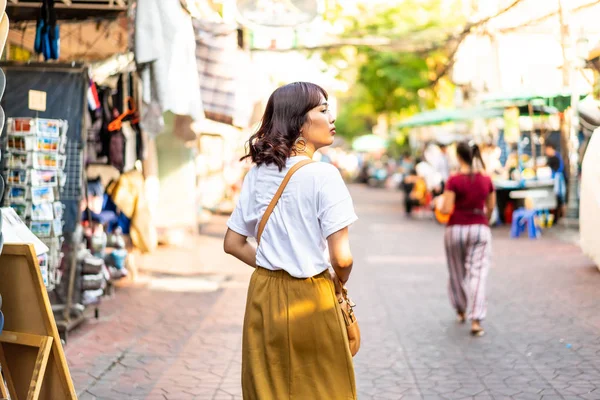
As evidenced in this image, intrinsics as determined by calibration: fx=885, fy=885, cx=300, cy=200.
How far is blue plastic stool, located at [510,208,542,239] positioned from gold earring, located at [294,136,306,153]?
1468 centimetres

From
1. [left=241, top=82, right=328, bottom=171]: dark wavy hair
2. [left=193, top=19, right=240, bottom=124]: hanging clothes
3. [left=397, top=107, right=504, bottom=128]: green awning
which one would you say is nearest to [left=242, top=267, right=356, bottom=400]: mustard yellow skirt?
[left=241, top=82, right=328, bottom=171]: dark wavy hair

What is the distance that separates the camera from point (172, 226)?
16.4 metres

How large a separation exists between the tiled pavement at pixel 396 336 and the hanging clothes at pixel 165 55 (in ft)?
7.38

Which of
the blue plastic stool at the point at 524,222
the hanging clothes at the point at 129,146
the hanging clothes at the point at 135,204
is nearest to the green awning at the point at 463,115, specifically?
the blue plastic stool at the point at 524,222

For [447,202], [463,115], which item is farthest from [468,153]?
[463,115]

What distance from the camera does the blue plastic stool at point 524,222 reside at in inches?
698

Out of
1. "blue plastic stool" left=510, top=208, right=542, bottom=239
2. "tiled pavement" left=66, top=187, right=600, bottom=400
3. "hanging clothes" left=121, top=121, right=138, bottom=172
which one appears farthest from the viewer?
"blue plastic stool" left=510, top=208, right=542, bottom=239

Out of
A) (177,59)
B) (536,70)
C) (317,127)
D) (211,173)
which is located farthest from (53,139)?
(211,173)

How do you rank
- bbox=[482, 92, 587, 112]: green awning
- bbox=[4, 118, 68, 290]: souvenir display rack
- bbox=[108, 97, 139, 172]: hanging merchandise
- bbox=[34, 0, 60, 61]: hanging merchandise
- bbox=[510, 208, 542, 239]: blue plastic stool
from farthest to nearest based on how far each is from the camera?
bbox=[510, 208, 542, 239]: blue plastic stool
bbox=[482, 92, 587, 112]: green awning
bbox=[108, 97, 139, 172]: hanging merchandise
bbox=[34, 0, 60, 61]: hanging merchandise
bbox=[4, 118, 68, 290]: souvenir display rack

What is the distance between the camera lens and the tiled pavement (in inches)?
249

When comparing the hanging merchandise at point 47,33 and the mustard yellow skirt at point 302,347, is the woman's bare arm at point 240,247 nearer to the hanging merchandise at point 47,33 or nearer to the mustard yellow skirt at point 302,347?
the mustard yellow skirt at point 302,347

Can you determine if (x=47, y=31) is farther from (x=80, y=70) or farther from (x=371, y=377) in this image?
(x=371, y=377)

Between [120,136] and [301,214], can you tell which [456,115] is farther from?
[301,214]

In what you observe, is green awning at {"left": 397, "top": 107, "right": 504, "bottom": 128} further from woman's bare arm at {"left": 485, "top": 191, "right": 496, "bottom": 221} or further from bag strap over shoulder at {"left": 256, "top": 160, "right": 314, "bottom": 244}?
bag strap over shoulder at {"left": 256, "top": 160, "right": 314, "bottom": 244}
